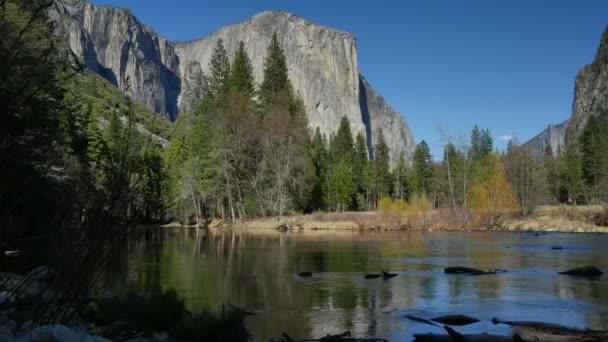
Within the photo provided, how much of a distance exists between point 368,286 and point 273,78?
2233 inches

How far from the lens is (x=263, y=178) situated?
53.5 metres

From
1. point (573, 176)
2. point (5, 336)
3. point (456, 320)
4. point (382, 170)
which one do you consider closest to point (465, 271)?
point (456, 320)

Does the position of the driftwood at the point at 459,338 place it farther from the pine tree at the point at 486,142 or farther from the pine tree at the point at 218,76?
the pine tree at the point at 486,142

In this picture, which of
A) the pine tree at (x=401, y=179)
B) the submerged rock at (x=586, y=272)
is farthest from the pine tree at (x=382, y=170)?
the submerged rock at (x=586, y=272)

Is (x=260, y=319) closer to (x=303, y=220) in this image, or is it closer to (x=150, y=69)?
(x=150, y=69)

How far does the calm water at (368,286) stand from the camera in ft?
36.5

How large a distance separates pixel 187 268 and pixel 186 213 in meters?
43.1

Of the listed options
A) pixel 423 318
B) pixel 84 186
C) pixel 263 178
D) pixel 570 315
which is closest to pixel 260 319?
pixel 423 318

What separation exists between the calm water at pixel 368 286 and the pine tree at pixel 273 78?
4347 centimetres

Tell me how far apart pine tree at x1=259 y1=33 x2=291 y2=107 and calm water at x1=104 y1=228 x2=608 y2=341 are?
143 ft

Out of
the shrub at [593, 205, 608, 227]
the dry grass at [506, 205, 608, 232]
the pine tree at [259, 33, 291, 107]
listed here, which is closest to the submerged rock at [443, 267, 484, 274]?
the dry grass at [506, 205, 608, 232]

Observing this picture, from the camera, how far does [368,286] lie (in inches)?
626

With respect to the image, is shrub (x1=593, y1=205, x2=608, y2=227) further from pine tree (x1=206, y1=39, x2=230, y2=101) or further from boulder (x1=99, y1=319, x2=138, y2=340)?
boulder (x1=99, y1=319, x2=138, y2=340)

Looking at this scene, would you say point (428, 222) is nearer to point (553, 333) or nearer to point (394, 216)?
point (394, 216)
